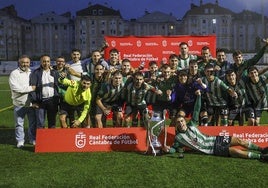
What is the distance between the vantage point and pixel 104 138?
8664 millimetres

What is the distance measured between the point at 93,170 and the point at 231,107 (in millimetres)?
3714

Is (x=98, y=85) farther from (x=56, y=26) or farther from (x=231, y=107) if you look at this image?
(x=56, y=26)

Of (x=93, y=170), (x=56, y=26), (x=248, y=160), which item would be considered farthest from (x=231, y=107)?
(x=56, y=26)

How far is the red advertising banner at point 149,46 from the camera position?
14.0 meters

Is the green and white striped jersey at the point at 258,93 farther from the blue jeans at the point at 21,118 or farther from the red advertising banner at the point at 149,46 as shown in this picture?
the red advertising banner at the point at 149,46

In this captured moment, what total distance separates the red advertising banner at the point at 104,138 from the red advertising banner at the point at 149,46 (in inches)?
227

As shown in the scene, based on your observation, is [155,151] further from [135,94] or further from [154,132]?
[135,94]

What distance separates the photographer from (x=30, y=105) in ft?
30.4

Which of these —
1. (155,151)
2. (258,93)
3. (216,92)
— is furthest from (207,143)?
(258,93)

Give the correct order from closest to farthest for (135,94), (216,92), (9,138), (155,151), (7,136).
Answer: (155,151) < (216,92) < (135,94) < (9,138) < (7,136)

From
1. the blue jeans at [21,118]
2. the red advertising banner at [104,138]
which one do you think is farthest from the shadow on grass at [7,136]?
the red advertising banner at [104,138]

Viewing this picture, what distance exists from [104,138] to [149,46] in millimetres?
6170

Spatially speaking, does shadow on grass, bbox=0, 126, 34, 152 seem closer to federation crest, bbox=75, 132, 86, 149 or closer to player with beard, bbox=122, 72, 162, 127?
federation crest, bbox=75, 132, 86, 149

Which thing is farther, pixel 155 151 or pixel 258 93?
pixel 258 93
